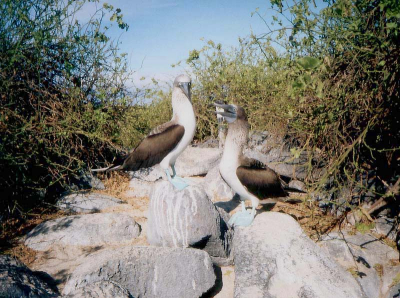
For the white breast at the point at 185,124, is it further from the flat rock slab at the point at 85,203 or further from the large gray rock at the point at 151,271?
the flat rock slab at the point at 85,203

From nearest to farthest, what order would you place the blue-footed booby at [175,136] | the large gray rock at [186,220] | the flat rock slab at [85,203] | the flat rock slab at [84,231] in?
the large gray rock at [186,220] → the blue-footed booby at [175,136] → the flat rock slab at [84,231] → the flat rock slab at [85,203]

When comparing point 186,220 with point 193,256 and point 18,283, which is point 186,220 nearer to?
point 193,256

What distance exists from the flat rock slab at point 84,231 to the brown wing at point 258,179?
7.38 ft

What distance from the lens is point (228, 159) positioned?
143 inches

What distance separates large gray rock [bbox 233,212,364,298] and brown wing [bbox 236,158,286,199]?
562 millimetres

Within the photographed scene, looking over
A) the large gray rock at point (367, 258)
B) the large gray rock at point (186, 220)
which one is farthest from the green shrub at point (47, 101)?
the large gray rock at point (367, 258)

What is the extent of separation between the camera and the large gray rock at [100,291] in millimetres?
2438

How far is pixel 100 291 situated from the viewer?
2.52 metres

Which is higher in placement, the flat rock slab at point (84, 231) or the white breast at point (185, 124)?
the white breast at point (185, 124)

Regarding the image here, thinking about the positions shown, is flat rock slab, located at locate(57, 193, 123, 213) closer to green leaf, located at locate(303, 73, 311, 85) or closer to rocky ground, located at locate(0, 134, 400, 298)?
rocky ground, located at locate(0, 134, 400, 298)

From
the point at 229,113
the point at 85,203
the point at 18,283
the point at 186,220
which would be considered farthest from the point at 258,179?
the point at 85,203

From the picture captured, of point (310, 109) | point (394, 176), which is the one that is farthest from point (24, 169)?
point (394, 176)

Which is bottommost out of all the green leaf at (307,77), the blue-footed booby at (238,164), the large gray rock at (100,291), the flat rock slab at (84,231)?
the flat rock slab at (84,231)

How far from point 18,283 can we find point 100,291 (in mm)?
876
